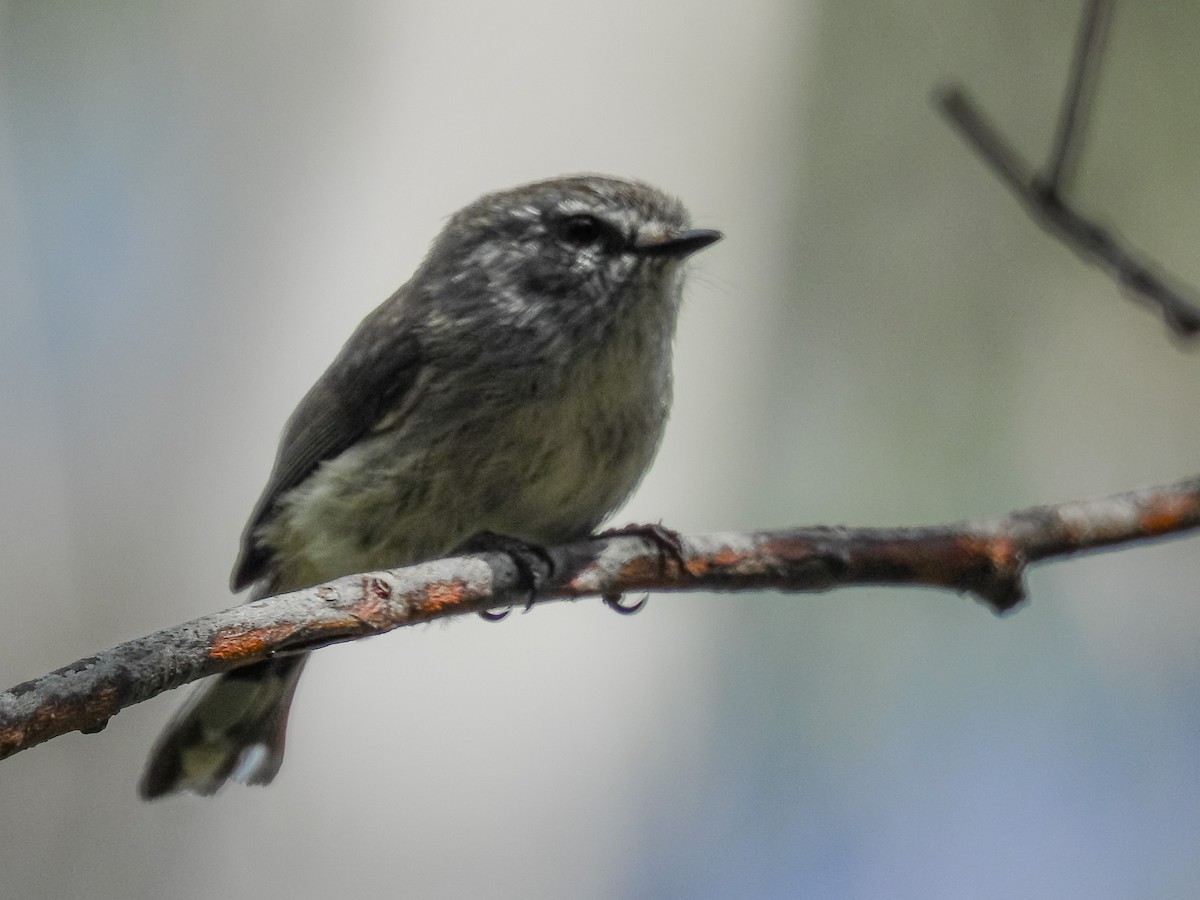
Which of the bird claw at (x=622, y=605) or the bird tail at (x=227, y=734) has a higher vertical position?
the bird claw at (x=622, y=605)

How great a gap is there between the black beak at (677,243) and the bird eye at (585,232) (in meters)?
0.08

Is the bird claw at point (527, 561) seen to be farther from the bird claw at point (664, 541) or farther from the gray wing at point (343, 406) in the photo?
the gray wing at point (343, 406)

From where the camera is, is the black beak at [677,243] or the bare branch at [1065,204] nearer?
the bare branch at [1065,204]

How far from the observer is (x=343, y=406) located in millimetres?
3303

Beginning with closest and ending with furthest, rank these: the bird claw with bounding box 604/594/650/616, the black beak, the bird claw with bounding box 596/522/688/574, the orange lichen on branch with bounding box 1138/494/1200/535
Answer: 1. the orange lichen on branch with bounding box 1138/494/1200/535
2. the bird claw with bounding box 596/522/688/574
3. the bird claw with bounding box 604/594/650/616
4. the black beak

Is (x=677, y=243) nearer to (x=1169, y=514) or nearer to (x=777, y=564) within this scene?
(x=777, y=564)

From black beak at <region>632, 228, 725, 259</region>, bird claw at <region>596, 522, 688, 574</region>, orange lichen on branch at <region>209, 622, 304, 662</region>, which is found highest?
black beak at <region>632, 228, 725, 259</region>

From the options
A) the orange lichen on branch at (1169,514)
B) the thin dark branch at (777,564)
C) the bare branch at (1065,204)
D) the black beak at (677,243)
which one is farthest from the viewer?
the black beak at (677,243)

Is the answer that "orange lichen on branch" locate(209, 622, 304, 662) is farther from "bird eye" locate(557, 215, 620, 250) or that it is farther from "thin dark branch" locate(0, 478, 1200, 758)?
"bird eye" locate(557, 215, 620, 250)

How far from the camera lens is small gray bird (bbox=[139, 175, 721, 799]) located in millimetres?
2951

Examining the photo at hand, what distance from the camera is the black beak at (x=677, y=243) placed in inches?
119

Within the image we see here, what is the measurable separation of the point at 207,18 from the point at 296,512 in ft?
8.20

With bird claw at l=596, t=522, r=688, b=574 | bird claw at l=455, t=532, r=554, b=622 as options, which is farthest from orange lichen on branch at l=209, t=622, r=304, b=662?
bird claw at l=596, t=522, r=688, b=574

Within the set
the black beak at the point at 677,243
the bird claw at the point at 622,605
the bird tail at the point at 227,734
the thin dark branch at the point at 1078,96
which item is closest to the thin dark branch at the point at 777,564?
the bird claw at the point at 622,605
